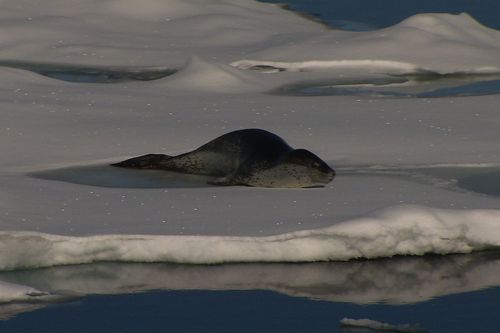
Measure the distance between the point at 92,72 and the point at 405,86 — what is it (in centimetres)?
281

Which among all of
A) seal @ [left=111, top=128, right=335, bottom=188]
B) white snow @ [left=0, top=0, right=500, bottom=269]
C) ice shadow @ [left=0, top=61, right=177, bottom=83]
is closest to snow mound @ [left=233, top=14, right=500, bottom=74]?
white snow @ [left=0, top=0, right=500, bottom=269]

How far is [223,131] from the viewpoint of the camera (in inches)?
410

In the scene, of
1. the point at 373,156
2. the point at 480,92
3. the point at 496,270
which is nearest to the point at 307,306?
the point at 496,270

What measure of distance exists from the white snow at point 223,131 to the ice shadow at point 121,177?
0.08 feet

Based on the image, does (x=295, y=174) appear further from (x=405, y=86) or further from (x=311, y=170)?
(x=405, y=86)

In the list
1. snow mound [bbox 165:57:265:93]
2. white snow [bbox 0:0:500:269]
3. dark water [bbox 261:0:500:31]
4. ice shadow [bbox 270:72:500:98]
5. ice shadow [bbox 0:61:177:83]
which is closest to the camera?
white snow [bbox 0:0:500:269]

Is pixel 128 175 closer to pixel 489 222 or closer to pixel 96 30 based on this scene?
pixel 489 222

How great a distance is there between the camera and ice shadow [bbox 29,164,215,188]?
882cm

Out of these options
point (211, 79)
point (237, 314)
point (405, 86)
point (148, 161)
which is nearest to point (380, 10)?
point (405, 86)

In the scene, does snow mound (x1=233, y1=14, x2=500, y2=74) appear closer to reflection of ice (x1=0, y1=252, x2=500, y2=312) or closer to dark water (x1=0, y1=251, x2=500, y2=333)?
dark water (x1=0, y1=251, x2=500, y2=333)

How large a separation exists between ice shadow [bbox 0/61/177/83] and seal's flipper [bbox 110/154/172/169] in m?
4.13

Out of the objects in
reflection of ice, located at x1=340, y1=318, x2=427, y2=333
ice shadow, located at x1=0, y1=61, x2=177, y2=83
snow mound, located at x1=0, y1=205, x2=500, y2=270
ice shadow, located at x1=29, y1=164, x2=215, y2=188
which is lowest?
reflection of ice, located at x1=340, y1=318, x2=427, y2=333

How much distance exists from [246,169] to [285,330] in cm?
283

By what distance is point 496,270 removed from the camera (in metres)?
7.05
